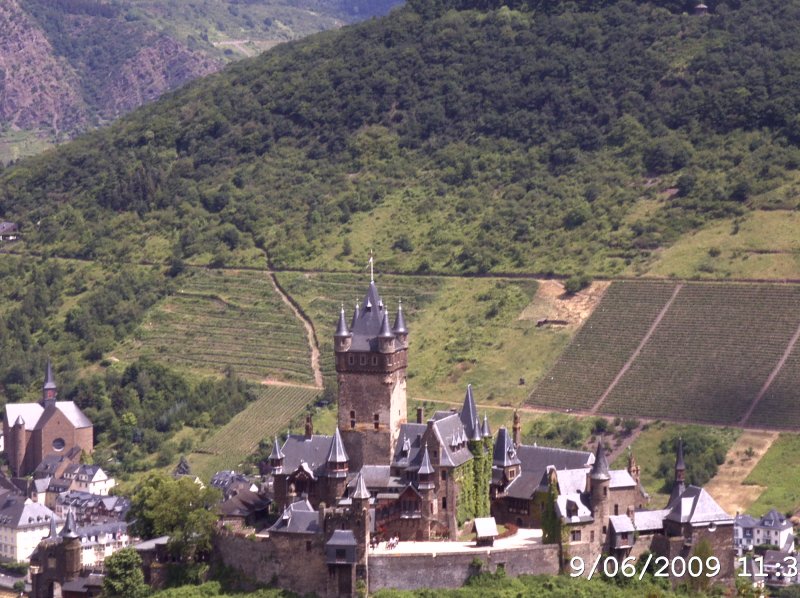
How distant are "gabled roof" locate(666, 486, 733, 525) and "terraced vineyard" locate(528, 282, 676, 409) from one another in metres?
37.5

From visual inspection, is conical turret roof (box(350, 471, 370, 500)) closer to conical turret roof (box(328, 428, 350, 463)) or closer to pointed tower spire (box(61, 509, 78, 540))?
conical turret roof (box(328, 428, 350, 463))

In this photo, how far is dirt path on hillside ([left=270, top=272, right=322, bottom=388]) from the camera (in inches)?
5881

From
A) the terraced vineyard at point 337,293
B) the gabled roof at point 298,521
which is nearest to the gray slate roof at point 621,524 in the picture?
the gabled roof at point 298,521

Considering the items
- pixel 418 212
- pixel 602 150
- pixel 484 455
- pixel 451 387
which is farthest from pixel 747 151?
pixel 484 455

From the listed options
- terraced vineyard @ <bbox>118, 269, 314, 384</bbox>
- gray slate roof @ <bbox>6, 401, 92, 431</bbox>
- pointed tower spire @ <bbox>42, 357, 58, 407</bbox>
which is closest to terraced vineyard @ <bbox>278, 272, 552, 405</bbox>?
terraced vineyard @ <bbox>118, 269, 314, 384</bbox>

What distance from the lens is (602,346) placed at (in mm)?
144125

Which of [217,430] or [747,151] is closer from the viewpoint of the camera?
[217,430]

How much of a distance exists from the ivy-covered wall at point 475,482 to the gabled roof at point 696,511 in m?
9.61

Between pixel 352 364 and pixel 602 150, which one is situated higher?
pixel 602 150

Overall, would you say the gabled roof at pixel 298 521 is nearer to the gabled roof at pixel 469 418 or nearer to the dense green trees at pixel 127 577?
the dense green trees at pixel 127 577

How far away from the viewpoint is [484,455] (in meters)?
102

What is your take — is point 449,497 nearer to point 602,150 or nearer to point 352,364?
point 352,364

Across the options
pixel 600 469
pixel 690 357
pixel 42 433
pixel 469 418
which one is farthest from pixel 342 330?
pixel 42 433

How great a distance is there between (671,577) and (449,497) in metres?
11.8
